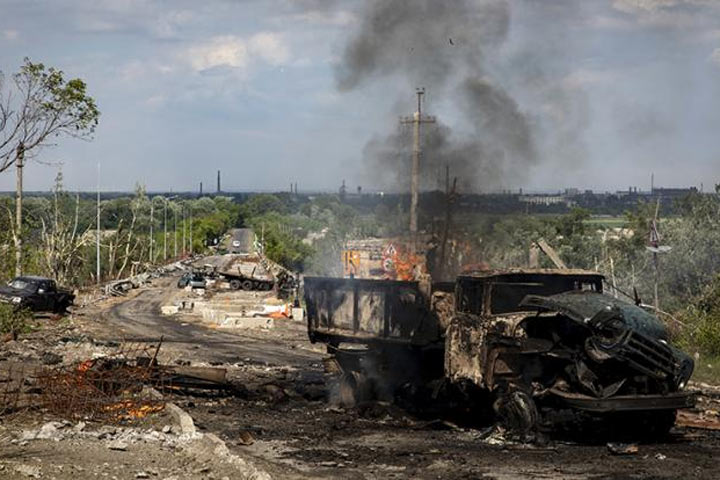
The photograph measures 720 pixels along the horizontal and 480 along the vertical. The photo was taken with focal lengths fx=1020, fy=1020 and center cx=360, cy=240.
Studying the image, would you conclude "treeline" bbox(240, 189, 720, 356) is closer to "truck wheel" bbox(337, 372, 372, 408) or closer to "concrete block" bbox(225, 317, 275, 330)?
"truck wheel" bbox(337, 372, 372, 408)

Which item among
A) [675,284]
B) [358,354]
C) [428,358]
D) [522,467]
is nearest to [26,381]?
[358,354]

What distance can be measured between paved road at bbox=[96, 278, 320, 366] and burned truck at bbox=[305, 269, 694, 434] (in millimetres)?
7558

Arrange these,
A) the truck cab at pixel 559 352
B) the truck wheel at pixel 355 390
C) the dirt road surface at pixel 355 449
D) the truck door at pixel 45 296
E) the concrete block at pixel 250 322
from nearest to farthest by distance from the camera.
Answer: the dirt road surface at pixel 355 449
the truck cab at pixel 559 352
the truck wheel at pixel 355 390
the concrete block at pixel 250 322
the truck door at pixel 45 296

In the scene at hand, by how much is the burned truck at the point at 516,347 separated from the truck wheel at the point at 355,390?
0.02m

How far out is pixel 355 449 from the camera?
14.2 metres

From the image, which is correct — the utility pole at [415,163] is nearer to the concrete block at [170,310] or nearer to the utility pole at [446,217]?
the utility pole at [446,217]

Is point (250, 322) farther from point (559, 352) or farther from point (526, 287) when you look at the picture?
point (559, 352)

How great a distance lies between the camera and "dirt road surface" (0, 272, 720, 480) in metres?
12.3

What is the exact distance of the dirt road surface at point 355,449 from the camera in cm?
1228

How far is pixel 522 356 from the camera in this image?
1492 cm

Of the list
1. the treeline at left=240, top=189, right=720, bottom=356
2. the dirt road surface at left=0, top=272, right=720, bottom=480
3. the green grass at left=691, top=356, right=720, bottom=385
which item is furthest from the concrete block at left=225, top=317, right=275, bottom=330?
the green grass at left=691, top=356, right=720, bottom=385

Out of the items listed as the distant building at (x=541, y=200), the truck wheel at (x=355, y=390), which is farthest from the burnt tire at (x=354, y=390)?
the distant building at (x=541, y=200)

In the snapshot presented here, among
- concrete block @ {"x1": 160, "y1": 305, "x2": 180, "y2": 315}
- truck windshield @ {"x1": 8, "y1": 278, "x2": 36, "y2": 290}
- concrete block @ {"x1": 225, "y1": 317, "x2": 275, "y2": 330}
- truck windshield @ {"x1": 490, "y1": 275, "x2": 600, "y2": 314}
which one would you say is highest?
truck windshield @ {"x1": 490, "y1": 275, "x2": 600, "y2": 314}

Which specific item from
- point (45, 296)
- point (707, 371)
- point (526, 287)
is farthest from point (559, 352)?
point (45, 296)
